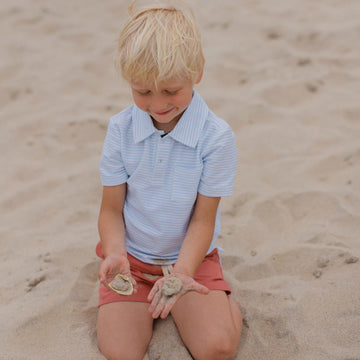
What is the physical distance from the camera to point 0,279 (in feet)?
6.22

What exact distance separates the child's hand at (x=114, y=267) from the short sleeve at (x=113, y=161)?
0.24 metres

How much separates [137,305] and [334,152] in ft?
4.51

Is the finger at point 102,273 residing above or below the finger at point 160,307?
above

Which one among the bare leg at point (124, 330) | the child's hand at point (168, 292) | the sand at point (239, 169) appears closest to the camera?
the child's hand at point (168, 292)

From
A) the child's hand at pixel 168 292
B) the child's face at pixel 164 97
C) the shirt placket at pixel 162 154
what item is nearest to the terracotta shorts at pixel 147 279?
the child's hand at pixel 168 292

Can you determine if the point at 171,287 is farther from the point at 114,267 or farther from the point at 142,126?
the point at 142,126

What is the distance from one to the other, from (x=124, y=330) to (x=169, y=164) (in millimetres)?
541

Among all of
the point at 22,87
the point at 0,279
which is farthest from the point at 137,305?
the point at 22,87

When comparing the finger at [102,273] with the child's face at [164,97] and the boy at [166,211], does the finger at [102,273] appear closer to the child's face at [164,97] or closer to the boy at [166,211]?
the boy at [166,211]

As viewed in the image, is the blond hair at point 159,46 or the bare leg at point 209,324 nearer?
the blond hair at point 159,46

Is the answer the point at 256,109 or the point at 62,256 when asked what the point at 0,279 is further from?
the point at 256,109

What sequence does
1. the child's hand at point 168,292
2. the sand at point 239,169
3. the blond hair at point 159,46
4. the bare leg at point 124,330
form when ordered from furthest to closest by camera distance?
the sand at point 239,169
the bare leg at point 124,330
the child's hand at point 168,292
the blond hair at point 159,46

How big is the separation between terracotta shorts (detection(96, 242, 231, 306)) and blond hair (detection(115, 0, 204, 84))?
0.66m

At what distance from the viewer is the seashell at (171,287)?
4.84 ft
